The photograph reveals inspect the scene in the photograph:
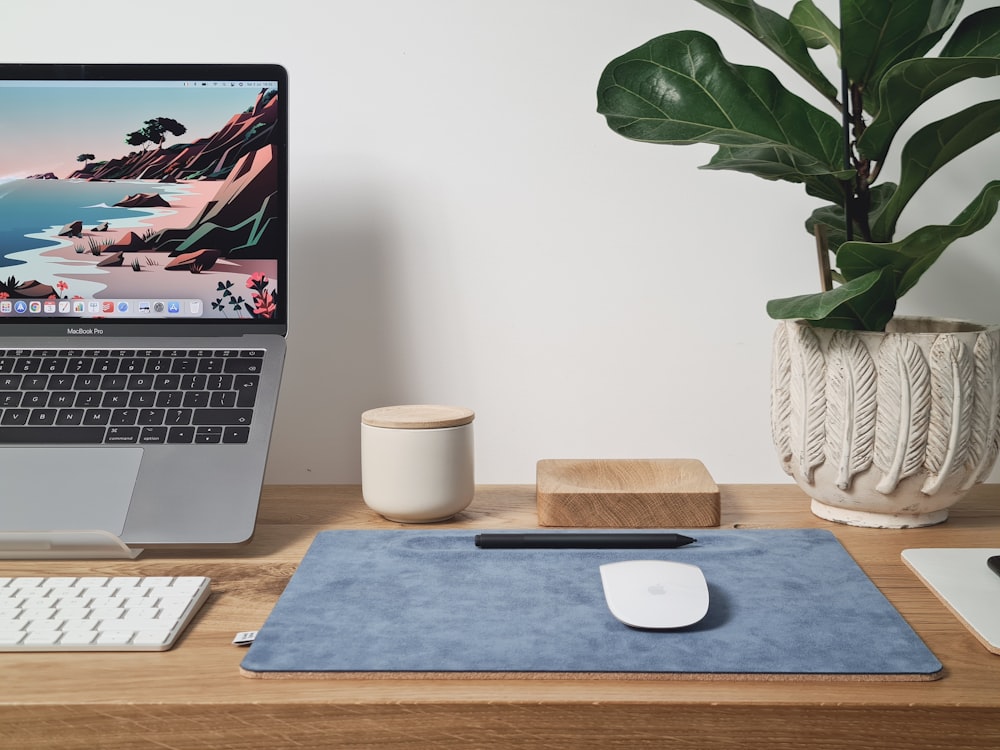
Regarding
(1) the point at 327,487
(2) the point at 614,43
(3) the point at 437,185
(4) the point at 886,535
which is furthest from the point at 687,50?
(1) the point at 327,487

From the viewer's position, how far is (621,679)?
53 cm

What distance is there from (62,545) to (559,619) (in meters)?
0.43

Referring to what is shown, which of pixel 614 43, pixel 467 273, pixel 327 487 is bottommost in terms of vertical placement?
pixel 327 487

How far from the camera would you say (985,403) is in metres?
0.78

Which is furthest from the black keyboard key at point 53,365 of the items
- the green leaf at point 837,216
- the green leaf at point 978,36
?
the green leaf at point 978,36

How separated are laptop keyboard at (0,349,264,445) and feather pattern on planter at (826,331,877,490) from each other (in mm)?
532

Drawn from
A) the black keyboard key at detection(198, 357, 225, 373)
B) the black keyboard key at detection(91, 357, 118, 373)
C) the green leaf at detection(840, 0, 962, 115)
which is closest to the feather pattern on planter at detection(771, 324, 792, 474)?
the green leaf at detection(840, 0, 962, 115)

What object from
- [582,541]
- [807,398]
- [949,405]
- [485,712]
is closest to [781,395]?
[807,398]

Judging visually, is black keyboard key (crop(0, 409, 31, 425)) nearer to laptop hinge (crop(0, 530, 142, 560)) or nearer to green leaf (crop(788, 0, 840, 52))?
laptop hinge (crop(0, 530, 142, 560))

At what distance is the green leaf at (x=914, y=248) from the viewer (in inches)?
28.2

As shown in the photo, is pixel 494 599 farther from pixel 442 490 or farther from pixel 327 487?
pixel 327 487

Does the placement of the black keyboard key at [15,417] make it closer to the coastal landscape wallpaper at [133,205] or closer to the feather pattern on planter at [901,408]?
the coastal landscape wallpaper at [133,205]

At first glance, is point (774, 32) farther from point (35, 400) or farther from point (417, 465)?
point (35, 400)

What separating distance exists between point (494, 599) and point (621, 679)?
14 cm
